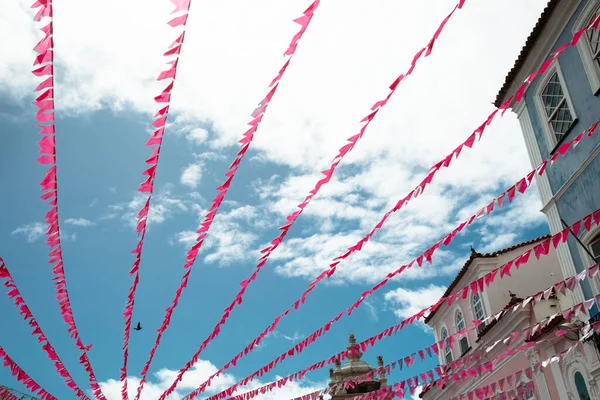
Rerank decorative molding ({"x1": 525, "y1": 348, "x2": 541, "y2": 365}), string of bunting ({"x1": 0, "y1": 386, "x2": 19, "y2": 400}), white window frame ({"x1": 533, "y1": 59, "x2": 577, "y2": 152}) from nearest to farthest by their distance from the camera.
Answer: white window frame ({"x1": 533, "y1": 59, "x2": 577, "y2": 152}), decorative molding ({"x1": 525, "y1": 348, "x2": 541, "y2": 365}), string of bunting ({"x1": 0, "y1": 386, "x2": 19, "y2": 400})

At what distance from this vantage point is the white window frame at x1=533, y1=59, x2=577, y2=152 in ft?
33.7

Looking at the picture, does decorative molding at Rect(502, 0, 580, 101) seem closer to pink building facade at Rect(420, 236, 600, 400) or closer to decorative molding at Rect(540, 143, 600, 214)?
decorative molding at Rect(540, 143, 600, 214)

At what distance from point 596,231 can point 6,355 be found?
1115cm

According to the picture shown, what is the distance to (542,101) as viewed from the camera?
444 inches

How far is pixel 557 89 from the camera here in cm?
1078

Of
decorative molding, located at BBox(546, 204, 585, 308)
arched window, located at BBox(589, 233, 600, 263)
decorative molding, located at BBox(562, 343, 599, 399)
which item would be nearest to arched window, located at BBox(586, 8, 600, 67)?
decorative molding, located at BBox(546, 204, 585, 308)

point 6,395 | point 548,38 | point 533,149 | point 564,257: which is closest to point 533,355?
point 564,257

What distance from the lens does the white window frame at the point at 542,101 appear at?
10.3m

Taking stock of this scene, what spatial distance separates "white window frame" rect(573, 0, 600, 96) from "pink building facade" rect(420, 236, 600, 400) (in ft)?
13.6

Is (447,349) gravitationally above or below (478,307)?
below

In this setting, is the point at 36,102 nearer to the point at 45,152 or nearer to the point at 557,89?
the point at 45,152

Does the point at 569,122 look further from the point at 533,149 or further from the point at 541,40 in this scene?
the point at 541,40

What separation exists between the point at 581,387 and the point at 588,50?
20.7 feet

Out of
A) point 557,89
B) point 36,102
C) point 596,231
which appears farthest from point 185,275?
point 557,89
